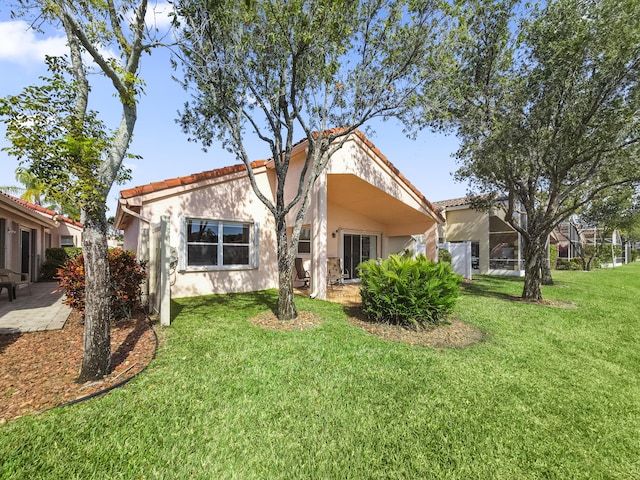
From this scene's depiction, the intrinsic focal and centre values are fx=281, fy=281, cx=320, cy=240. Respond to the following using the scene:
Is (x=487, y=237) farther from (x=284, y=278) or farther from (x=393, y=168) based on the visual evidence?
(x=284, y=278)

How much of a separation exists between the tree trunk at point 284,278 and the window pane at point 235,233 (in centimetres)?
428

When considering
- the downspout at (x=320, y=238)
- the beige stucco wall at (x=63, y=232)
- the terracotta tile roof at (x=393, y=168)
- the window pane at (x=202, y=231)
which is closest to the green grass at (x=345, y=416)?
the downspout at (x=320, y=238)

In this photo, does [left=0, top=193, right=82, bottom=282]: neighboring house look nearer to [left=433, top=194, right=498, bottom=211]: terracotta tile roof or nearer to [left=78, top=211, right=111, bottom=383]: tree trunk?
[left=78, top=211, right=111, bottom=383]: tree trunk

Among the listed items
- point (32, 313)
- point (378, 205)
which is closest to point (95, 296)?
point (32, 313)

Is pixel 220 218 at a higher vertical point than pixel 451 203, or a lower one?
lower

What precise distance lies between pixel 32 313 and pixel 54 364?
443 centimetres

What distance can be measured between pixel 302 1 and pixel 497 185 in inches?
393

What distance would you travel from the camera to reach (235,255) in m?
10.9

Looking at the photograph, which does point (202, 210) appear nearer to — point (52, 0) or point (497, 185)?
point (52, 0)

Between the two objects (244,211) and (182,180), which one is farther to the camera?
(244,211)

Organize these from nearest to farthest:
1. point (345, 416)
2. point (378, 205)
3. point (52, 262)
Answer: point (345, 416) < point (378, 205) < point (52, 262)

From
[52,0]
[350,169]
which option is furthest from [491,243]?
[52,0]

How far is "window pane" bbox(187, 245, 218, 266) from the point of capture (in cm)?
986

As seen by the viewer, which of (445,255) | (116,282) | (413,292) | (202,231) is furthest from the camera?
(445,255)
